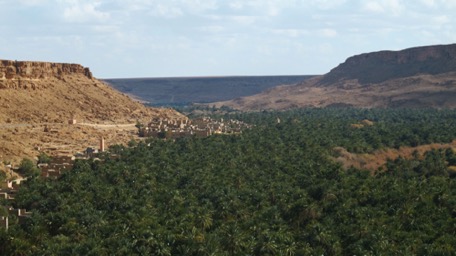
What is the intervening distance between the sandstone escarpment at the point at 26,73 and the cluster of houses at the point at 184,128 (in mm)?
17257

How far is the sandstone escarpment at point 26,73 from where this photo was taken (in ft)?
298

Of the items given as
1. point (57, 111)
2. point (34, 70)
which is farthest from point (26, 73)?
point (57, 111)

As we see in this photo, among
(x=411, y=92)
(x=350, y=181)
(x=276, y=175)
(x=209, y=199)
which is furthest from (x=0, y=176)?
(x=411, y=92)

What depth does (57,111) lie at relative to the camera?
3617 inches

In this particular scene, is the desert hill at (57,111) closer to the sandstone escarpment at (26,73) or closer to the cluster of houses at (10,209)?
the sandstone escarpment at (26,73)

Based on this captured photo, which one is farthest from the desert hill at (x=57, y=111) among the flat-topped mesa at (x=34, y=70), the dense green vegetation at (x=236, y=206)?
the dense green vegetation at (x=236, y=206)

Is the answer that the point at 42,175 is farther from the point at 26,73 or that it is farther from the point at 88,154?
the point at 26,73

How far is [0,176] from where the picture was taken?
53781 millimetres

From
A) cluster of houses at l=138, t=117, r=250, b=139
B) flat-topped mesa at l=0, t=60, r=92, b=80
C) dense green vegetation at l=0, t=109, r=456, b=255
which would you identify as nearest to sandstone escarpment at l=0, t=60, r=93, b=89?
flat-topped mesa at l=0, t=60, r=92, b=80

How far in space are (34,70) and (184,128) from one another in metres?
24.7

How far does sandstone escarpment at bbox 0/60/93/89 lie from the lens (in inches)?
3578

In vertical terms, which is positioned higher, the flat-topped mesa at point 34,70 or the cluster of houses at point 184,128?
the flat-topped mesa at point 34,70

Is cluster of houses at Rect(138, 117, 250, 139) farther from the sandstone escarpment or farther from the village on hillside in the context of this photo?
the sandstone escarpment

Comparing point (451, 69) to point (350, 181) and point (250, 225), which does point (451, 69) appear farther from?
point (250, 225)
